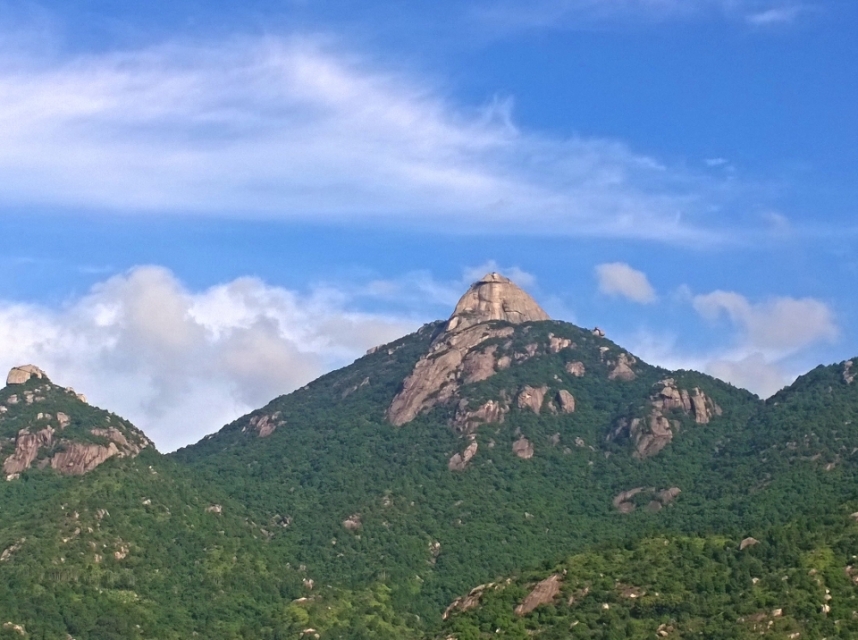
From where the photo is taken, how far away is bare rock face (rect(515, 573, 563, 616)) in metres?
152

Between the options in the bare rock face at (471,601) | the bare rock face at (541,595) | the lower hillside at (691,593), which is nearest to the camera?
the lower hillside at (691,593)

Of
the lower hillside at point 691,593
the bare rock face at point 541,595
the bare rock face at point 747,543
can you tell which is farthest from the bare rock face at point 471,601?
the bare rock face at point 747,543

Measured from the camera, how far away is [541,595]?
15312 cm

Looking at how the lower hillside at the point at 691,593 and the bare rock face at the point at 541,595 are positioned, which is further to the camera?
the bare rock face at the point at 541,595

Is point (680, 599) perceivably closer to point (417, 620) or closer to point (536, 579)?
point (536, 579)

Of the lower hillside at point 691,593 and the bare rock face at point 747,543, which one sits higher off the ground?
the bare rock face at point 747,543

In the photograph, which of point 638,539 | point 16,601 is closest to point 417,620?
point 638,539

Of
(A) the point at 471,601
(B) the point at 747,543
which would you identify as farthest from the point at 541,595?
(B) the point at 747,543

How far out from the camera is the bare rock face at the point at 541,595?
497 ft

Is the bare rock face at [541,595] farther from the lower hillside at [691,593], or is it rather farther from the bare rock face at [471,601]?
the bare rock face at [471,601]

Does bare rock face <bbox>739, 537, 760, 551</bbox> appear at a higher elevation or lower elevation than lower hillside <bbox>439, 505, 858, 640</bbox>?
higher

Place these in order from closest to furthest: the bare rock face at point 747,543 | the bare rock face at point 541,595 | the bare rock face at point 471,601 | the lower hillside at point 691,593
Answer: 1. the lower hillside at point 691,593
2. the bare rock face at point 541,595
3. the bare rock face at point 471,601
4. the bare rock face at point 747,543

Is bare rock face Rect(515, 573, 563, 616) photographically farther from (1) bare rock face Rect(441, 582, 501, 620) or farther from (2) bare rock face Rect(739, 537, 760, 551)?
(2) bare rock face Rect(739, 537, 760, 551)

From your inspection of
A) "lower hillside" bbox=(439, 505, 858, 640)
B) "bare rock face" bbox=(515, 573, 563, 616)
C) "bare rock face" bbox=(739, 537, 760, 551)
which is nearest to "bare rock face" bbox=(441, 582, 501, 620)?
"lower hillside" bbox=(439, 505, 858, 640)
